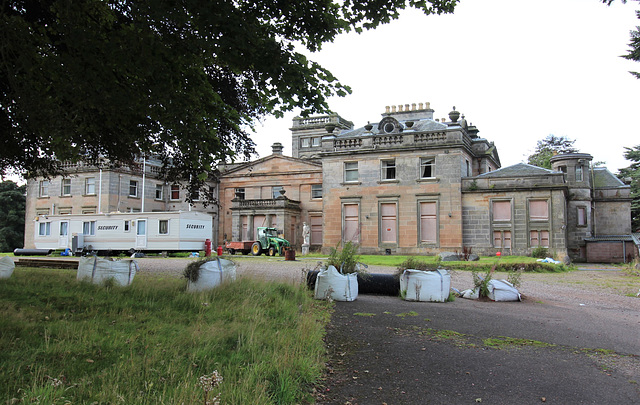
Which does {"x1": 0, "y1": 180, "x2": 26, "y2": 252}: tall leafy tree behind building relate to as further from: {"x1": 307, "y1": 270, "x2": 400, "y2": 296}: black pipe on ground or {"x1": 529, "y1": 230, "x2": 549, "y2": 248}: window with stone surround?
{"x1": 529, "y1": 230, "x2": 549, "y2": 248}: window with stone surround

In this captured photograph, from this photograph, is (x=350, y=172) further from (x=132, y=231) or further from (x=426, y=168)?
(x=132, y=231)

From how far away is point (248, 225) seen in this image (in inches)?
1651

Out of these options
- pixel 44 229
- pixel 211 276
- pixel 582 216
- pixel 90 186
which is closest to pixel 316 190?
pixel 90 186

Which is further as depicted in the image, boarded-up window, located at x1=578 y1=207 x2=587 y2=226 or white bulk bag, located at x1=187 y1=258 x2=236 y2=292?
boarded-up window, located at x1=578 y1=207 x2=587 y2=226

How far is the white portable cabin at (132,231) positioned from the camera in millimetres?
28750

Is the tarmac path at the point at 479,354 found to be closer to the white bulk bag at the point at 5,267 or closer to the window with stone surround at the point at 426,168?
the white bulk bag at the point at 5,267

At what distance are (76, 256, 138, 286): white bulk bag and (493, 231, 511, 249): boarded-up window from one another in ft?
88.7

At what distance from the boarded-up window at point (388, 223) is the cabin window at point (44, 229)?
80.3ft

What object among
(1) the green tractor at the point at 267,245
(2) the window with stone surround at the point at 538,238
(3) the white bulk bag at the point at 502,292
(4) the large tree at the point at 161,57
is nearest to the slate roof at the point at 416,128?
(2) the window with stone surround at the point at 538,238

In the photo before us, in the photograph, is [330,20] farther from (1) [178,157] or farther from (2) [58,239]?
(2) [58,239]

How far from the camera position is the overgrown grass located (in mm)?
3617

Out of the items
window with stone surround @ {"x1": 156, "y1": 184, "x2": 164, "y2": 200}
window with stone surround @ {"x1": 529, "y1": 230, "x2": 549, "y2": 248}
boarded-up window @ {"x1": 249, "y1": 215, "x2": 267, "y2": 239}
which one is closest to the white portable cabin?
boarded-up window @ {"x1": 249, "y1": 215, "x2": 267, "y2": 239}

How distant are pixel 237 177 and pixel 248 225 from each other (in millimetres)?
6214

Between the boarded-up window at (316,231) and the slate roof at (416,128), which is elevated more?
the slate roof at (416,128)
